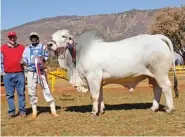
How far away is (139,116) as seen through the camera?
381 inches

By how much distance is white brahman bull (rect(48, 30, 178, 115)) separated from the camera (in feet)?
32.4

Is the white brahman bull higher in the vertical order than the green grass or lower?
higher

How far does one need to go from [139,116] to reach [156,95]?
1284 millimetres

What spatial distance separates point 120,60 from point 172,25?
4535 centimetres

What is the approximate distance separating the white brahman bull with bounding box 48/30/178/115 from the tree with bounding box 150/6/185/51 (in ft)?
145

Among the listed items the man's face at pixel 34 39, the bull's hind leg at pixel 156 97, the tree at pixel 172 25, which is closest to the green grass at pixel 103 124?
the bull's hind leg at pixel 156 97

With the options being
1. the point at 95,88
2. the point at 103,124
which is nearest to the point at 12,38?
the point at 95,88

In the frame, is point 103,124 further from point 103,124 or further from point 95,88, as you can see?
point 95,88

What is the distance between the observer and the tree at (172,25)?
5394cm

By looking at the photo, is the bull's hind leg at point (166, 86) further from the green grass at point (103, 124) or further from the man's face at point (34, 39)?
the man's face at point (34, 39)

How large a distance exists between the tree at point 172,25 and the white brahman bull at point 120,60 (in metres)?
44.3

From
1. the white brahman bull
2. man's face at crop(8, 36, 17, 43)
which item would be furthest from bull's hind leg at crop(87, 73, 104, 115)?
man's face at crop(8, 36, 17, 43)

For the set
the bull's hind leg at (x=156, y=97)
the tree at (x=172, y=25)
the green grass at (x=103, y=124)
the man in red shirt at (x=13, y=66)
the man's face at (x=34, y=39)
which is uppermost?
the tree at (x=172, y=25)

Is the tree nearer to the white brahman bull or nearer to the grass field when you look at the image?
the grass field
